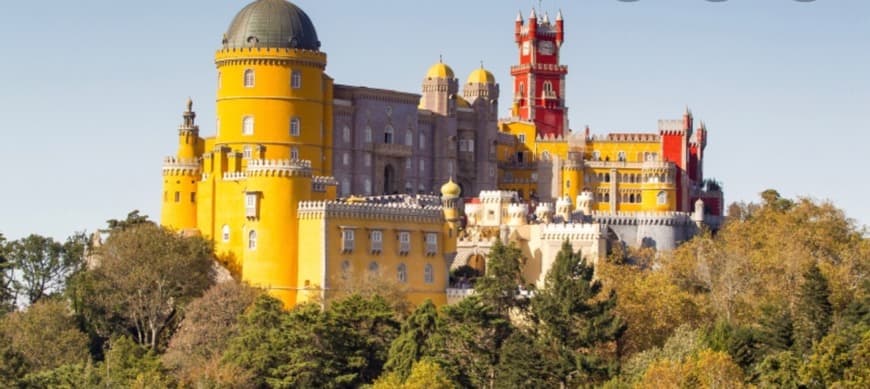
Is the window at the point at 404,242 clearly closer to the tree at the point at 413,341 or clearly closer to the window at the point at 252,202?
the window at the point at 252,202

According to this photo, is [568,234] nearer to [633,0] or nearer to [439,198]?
[439,198]

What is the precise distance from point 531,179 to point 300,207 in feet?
110

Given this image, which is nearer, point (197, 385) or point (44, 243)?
point (197, 385)

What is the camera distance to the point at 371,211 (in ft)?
375

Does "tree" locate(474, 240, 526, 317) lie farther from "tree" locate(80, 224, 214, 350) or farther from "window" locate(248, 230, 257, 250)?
"tree" locate(80, 224, 214, 350)

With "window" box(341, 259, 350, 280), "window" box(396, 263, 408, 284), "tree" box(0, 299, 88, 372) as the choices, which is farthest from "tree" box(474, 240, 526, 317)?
"tree" box(0, 299, 88, 372)

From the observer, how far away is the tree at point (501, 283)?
107625 mm

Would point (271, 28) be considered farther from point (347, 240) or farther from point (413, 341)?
point (413, 341)

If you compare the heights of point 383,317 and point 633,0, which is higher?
point 633,0

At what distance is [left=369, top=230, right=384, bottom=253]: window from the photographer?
114 m

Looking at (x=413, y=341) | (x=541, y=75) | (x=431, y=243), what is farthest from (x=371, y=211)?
(x=541, y=75)

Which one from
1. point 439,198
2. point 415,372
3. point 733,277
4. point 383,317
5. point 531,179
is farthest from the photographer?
point 531,179

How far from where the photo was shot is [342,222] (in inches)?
4441

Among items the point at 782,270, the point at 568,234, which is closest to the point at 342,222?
the point at 568,234
